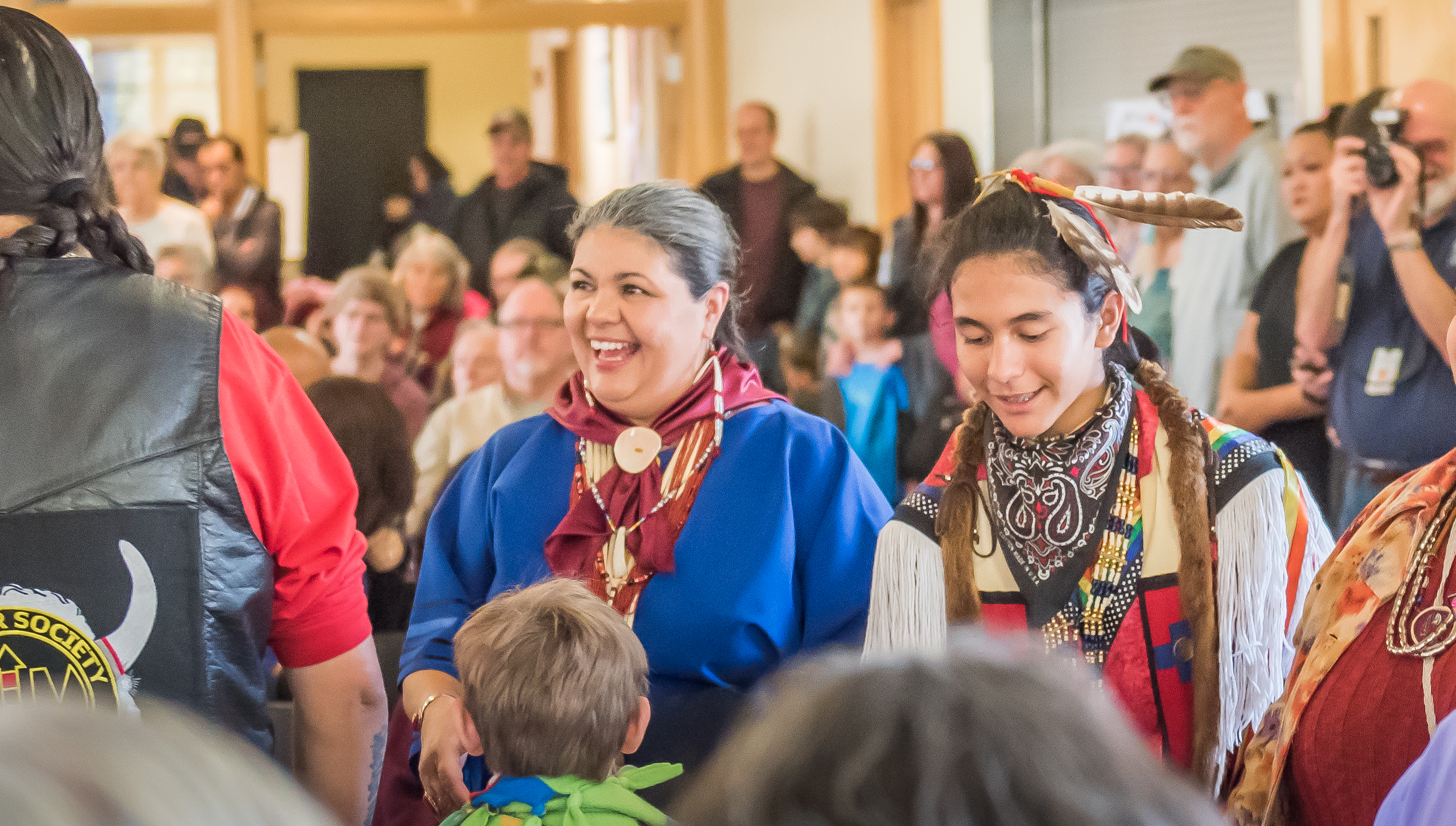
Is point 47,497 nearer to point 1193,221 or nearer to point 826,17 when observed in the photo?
point 1193,221

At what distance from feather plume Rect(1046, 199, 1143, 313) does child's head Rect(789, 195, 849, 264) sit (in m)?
3.40

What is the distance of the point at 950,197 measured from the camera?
466 cm

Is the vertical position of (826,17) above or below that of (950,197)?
above

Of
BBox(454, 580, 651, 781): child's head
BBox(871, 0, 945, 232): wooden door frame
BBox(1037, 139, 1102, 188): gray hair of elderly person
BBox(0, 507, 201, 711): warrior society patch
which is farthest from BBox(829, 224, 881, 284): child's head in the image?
BBox(0, 507, 201, 711): warrior society patch

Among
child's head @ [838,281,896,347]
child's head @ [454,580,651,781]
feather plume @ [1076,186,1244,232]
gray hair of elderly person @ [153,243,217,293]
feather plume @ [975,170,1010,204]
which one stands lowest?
child's head @ [454,580,651,781]

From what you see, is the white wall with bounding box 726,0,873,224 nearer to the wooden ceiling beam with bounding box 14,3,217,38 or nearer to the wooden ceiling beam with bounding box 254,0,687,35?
the wooden ceiling beam with bounding box 254,0,687,35

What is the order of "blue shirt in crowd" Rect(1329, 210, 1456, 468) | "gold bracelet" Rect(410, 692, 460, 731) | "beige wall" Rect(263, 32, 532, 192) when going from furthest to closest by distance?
"beige wall" Rect(263, 32, 532, 192), "blue shirt in crowd" Rect(1329, 210, 1456, 468), "gold bracelet" Rect(410, 692, 460, 731)

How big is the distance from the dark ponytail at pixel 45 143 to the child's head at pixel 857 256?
3541mm

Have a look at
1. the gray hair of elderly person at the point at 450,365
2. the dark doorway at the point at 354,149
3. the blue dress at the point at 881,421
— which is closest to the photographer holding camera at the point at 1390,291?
the blue dress at the point at 881,421

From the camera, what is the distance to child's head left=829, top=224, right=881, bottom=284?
4.80 metres

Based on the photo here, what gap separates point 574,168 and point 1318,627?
775 cm

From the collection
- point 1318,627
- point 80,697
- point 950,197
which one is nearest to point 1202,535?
point 1318,627

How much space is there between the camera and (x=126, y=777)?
0.58 m

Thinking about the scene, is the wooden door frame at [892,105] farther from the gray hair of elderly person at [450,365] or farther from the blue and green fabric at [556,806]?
the blue and green fabric at [556,806]
